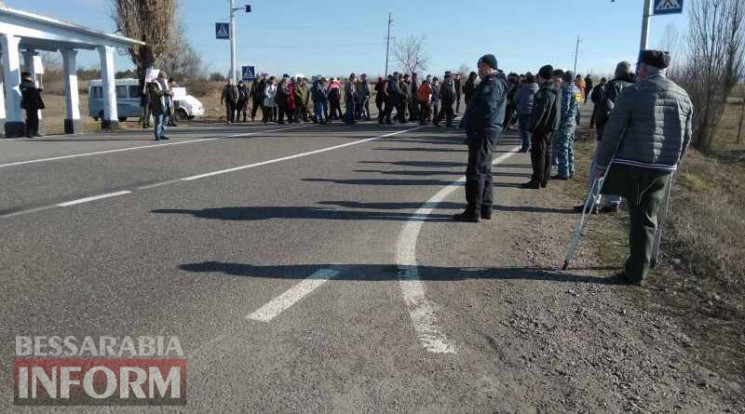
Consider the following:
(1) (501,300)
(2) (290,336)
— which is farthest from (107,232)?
(1) (501,300)

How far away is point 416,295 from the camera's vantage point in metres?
4.55

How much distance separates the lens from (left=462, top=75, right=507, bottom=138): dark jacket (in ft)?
22.7

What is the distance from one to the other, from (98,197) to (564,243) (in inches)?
233

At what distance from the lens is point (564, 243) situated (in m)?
6.29

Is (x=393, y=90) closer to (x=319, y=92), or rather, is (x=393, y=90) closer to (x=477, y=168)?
(x=319, y=92)

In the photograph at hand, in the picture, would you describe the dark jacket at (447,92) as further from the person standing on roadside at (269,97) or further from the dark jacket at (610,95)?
the dark jacket at (610,95)

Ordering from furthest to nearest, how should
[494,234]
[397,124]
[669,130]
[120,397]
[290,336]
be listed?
[397,124] < [494,234] < [669,130] < [290,336] < [120,397]

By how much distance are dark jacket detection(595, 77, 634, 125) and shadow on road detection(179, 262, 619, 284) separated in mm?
3528

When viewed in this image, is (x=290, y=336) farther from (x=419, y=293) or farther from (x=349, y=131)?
(x=349, y=131)

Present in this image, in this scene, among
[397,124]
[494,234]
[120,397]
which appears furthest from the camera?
[397,124]

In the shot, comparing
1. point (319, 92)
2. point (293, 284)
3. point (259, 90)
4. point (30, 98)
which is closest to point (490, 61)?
point (293, 284)

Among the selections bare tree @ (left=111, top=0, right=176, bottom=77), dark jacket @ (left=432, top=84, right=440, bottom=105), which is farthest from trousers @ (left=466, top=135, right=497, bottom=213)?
bare tree @ (left=111, top=0, right=176, bottom=77)

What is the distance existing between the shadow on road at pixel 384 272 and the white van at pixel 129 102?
26.7m

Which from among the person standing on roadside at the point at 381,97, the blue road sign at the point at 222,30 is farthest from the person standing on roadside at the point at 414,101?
the blue road sign at the point at 222,30
